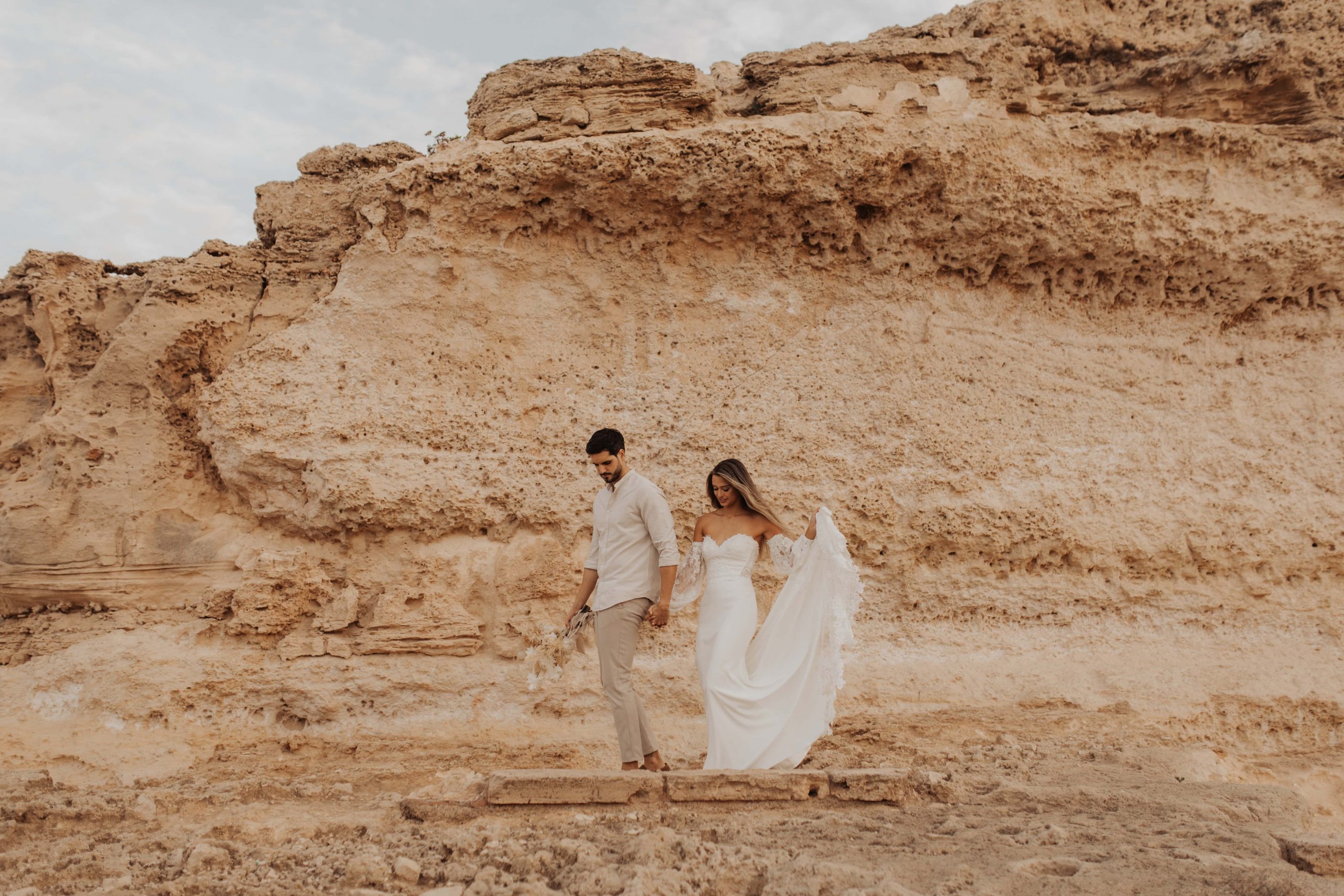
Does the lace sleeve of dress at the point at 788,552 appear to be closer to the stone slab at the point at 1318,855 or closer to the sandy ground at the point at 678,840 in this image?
the sandy ground at the point at 678,840

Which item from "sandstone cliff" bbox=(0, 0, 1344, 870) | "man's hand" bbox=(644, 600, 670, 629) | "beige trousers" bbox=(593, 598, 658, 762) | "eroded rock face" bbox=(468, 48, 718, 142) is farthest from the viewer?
"eroded rock face" bbox=(468, 48, 718, 142)

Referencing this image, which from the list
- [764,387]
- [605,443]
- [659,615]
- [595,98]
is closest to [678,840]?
[659,615]

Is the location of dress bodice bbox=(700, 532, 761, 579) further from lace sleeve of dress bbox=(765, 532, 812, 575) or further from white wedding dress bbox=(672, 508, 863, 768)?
lace sleeve of dress bbox=(765, 532, 812, 575)

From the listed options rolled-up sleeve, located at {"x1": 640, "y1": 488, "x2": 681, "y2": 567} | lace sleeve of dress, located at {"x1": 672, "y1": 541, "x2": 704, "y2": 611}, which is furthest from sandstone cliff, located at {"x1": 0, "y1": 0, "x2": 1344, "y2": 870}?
rolled-up sleeve, located at {"x1": 640, "y1": 488, "x2": 681, "y2": 567}

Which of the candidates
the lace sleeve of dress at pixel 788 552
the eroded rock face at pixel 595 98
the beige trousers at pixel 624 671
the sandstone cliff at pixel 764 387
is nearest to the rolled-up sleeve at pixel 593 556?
the beige trousers at pixel 624 671

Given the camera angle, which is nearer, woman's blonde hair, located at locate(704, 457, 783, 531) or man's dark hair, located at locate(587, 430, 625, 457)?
man's dark hair, located at locate(587, 430, 625, 457)

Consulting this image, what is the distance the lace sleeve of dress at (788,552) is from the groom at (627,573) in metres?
0.58

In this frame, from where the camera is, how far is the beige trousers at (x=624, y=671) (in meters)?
4.37

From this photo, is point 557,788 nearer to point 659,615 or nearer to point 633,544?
point 659,615

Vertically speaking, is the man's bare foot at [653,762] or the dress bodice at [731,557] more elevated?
the dress bodice at [731,557]

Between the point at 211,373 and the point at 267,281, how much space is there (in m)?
0.73

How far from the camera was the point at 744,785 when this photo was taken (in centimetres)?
371

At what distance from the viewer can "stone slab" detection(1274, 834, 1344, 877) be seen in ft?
9.79

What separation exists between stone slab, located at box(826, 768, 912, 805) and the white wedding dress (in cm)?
74
